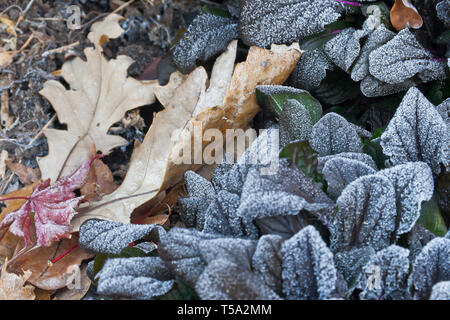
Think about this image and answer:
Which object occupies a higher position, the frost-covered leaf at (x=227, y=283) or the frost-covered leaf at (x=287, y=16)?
the frost-covered leaf at (x=287, y=16)

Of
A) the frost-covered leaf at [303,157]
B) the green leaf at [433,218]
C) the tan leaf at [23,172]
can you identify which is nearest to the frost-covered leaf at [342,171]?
the frost-covered leaf at [303,157]

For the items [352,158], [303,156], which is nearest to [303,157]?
[303,156]

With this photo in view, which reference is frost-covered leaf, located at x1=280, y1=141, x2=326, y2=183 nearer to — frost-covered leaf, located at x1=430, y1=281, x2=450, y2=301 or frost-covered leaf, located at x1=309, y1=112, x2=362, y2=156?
frost-covered leaf, located at x1=309, y1=112, x2=362, y2=156

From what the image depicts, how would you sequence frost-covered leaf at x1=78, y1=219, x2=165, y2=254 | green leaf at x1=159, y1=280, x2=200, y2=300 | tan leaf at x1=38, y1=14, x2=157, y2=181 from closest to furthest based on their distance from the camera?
green leaf at x1=159, y1=280, x2=200, y2=300 → frost-covered leaf at x1=78, y1=219, x2=165, y2=254 → tan leaf at x1=38, y1=14, x2=157, y2=181

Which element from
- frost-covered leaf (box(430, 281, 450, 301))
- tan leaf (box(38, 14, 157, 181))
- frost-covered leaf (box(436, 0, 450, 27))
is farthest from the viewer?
tan leaf (box(38, 14, 157, 181))

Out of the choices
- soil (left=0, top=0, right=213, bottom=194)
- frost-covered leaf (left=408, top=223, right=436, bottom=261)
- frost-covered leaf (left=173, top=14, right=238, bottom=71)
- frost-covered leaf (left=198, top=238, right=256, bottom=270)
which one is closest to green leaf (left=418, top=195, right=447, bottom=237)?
frost-covered leaf (left=408, top=223, right=436, bottom=261)

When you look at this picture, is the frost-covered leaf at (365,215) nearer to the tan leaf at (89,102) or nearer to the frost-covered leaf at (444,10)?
the frost-covered leaf at (444,10)
